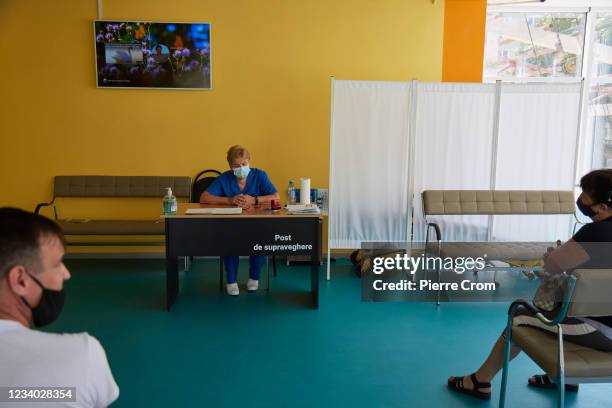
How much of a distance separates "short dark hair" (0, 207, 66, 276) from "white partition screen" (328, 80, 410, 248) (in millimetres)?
3849

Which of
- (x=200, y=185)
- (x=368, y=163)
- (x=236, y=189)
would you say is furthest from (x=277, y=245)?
(x=200, y=185)

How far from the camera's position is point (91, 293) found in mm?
4230

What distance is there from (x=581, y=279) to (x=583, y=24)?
472cm

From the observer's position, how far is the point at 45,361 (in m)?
0.95

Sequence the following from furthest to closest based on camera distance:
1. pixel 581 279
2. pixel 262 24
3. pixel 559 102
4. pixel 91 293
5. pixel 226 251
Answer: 1. pixel 262 24
2. pixel 559 102
3. pixel 91 293
4. pixel 226 251
5. pixel 581 279

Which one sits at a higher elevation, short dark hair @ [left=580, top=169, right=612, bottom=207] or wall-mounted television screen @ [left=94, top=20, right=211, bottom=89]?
wall-mounted television screen @ [left=94, top=20, right=211, bottom=89]

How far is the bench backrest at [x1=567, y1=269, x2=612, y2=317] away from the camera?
6.21 ft

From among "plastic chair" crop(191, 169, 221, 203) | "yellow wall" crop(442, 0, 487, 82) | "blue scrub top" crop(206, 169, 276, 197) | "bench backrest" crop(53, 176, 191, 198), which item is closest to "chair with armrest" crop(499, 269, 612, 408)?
"blue scrub top" crop(206, 169, 276, 197)

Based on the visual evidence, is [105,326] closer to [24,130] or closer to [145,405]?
[145,405]

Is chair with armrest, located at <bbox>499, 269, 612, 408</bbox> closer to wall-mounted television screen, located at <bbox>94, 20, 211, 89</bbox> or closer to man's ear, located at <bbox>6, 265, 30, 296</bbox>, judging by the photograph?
man's ear, located at <bbox>6, 265, 30, 296</bbox>

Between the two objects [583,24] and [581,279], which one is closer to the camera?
[581,279]

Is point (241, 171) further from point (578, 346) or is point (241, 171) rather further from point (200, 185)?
point (578, 346)

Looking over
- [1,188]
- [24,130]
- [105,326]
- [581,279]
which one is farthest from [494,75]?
[1,188]

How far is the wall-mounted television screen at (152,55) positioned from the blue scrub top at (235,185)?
4.89 feet
